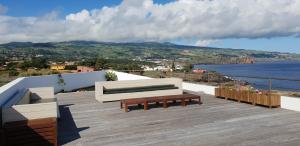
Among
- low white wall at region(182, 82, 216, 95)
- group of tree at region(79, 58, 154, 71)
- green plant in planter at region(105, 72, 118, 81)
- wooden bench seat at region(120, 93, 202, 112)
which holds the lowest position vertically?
wooden bench seat at region(120, 93, 202, 112)

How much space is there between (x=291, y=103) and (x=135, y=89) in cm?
521

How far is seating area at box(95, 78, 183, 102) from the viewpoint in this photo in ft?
37.7

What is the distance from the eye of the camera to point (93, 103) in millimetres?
11203

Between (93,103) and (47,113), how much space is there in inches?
192

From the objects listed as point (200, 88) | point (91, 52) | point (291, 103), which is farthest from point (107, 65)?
point (91, 52)

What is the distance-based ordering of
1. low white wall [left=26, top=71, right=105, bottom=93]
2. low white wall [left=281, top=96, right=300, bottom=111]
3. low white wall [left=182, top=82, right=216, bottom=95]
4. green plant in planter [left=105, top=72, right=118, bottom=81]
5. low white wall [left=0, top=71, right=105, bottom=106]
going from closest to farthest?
low white wall [left=281, top=96, right=300, bottom=111] → low white wall [left=0, top=71, right=105, bottom=106] → low white wall [left=182, top=82, right=216, bottom=95] → low white wall [left=26, top=71, right=105, bottom=93] → green plant in planter [left=105, top=72, right=118, bottom=81]

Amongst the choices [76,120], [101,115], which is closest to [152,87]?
[101,115]

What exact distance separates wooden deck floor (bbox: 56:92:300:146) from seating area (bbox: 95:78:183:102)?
1277mm

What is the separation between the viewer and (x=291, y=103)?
8992mm

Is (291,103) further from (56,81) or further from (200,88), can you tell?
(56,81)

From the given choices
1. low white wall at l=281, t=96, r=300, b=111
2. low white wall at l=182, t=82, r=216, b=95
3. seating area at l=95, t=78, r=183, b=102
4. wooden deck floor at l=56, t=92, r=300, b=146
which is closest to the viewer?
wooden deck floor at l=56, t=92, r=300, b=146

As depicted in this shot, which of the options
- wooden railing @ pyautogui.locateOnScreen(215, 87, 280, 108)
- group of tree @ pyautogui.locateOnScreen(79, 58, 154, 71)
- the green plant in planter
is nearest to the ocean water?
wooden railing @ pyautogui.locateOnScreen(215, 87, 280, 108)

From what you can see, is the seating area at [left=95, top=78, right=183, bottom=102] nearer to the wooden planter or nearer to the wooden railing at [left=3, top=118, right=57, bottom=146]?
the wooden planter

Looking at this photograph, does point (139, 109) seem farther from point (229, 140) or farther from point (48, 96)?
point (229, 140)
